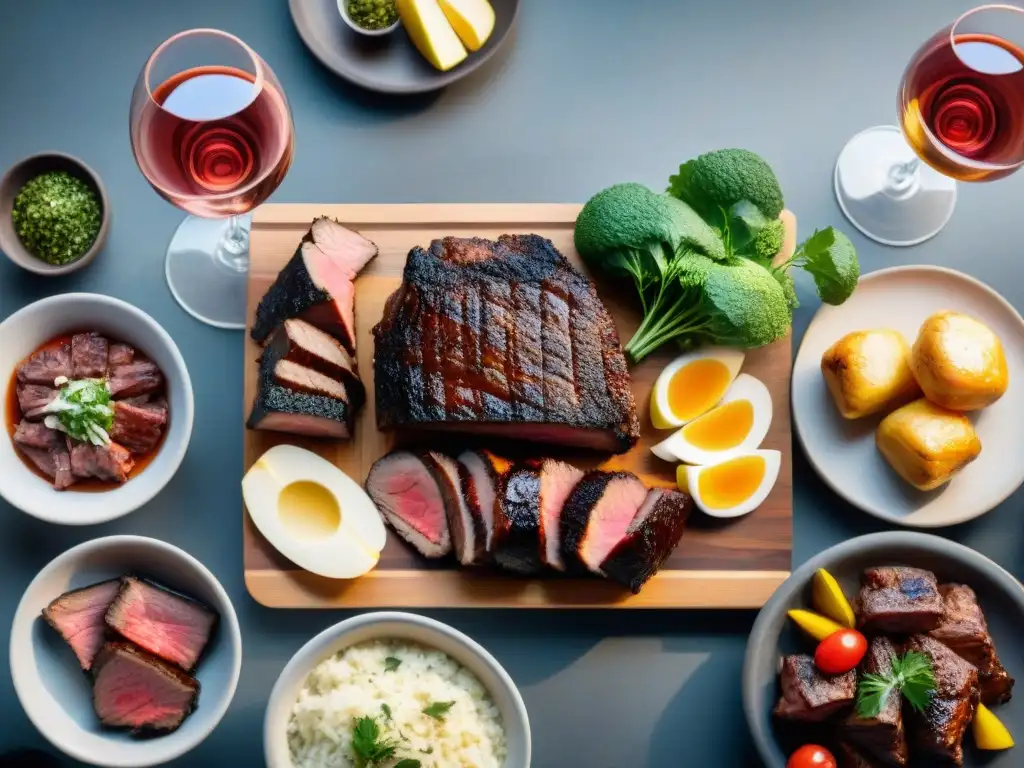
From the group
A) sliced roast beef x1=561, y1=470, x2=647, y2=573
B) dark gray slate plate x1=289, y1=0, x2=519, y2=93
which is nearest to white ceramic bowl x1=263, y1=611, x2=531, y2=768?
sliced roast beef x1=561, y1=470, x2=647, y2=573

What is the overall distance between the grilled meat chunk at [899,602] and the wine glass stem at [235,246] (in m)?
2.11

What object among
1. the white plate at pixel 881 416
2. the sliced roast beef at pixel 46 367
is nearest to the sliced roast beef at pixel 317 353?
the sliced roast beef at pixel 46 367

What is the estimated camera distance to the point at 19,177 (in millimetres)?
3123

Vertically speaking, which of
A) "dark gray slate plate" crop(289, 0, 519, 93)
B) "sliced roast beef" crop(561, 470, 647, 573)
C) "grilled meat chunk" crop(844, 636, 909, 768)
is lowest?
"grilled meat chunk" crop(844, 636, 909, 768)

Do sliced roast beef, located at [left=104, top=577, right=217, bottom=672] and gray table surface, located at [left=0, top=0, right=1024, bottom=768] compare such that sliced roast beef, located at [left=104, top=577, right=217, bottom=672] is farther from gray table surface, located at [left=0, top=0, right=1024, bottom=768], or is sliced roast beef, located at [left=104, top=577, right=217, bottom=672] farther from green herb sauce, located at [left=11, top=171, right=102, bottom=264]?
green herb sauce, located at [left=11, top=171, right=102, bottom=264]

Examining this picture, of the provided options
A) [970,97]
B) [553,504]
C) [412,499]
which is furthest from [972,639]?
[412,499]

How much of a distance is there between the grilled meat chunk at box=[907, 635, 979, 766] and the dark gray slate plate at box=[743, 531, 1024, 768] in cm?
9

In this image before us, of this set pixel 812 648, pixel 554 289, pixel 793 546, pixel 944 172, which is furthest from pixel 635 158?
pixel 812 648

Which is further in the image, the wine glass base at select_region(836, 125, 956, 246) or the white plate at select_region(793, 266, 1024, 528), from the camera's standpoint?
the wine glass base at select_region(836, 125, 956, 246)

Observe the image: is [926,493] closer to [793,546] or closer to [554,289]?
[793,546]

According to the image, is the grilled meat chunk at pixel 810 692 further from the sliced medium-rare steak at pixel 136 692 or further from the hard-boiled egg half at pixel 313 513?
A: the sliced medium-rare steak at pixel 136 692

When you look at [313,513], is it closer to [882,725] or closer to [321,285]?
[321,285]

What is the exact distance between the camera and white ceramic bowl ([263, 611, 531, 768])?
270 cm

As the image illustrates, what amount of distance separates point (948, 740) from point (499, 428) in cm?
150
